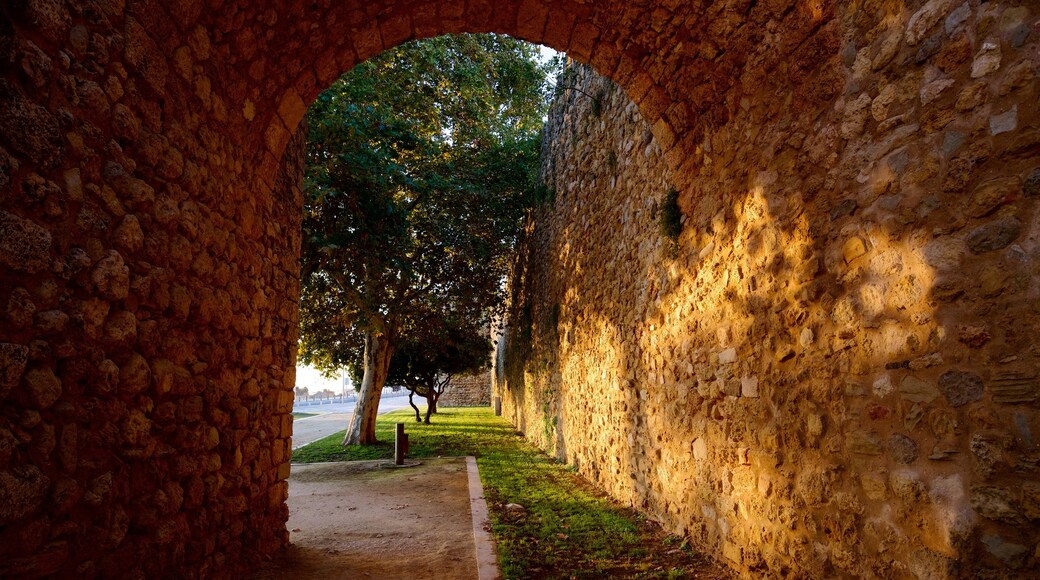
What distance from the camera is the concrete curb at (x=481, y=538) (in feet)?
12.5

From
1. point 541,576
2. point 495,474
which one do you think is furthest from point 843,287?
point 495,474

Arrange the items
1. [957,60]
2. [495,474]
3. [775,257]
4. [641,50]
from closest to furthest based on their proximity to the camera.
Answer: [957,60]
[775,257]
[641,50]
[495,474]

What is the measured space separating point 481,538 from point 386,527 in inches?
43.2

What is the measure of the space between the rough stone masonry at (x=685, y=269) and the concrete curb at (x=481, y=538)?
1.53m

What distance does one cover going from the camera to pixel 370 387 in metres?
11.5

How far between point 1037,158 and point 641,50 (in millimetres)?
2779

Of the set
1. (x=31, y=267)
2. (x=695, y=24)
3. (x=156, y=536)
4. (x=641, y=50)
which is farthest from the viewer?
(x=641, y=50)

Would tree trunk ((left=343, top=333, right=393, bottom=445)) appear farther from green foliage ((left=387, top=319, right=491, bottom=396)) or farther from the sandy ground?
green foliage ((left=387, top=319, right=491, bottom=396))

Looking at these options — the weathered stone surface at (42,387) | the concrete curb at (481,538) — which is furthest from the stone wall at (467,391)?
the weathered stone surface at (42,387)

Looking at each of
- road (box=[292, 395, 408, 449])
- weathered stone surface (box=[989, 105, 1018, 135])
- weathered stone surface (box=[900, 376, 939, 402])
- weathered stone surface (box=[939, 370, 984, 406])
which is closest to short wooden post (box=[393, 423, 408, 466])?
road (box=[292, 395, 408, 449])

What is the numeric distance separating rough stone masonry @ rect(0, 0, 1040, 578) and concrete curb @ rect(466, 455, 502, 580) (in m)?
1.53

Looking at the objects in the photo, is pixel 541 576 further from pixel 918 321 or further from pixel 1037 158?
pixel 1037 158

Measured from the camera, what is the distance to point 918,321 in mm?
2242

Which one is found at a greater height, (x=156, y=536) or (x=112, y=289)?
(x=112, y=289)
